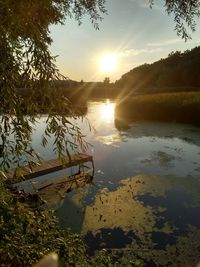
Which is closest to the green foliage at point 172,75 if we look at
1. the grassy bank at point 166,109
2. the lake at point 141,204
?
the grassy bank at point 166,109

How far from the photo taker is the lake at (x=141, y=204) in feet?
27.5

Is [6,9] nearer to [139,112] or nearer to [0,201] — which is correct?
[0,201]

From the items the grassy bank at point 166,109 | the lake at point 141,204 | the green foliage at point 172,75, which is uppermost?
the green foliage at point 172,75

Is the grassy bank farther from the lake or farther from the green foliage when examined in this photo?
the green foliage

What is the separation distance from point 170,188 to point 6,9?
34.6 feet

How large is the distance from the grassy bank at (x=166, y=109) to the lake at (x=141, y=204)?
8673 millimetres

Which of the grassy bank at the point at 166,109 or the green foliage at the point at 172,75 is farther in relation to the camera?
the green foliage at the point at 172,75

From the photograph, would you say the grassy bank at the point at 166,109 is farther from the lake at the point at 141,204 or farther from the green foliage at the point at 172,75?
the green foliage at the point at 172,75

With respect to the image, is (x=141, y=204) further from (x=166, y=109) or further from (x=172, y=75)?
(x=172, y=75)

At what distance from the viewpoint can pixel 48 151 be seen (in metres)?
18.9

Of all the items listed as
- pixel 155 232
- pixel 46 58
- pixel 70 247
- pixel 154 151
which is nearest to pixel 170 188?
pixel 155 232

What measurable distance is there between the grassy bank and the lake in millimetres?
8673

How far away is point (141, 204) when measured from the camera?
11.0m

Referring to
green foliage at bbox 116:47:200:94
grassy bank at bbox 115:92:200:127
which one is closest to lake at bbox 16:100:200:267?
grassy bank at bbox 115:92:200:127
